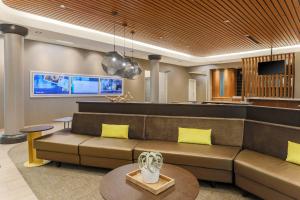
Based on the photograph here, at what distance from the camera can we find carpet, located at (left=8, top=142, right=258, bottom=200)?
2.57m

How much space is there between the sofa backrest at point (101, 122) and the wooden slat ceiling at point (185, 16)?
7.07 ft

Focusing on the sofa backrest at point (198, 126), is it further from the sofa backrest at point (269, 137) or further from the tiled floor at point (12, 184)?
the tiled floor at point (12, 184)

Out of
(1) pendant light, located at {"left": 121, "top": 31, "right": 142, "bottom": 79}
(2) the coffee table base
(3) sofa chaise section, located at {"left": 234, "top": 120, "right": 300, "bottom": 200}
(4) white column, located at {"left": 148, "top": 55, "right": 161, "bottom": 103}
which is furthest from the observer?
(4) white column, located at {"left": 148, "top": 55, "right": 161, "bottom": 103}

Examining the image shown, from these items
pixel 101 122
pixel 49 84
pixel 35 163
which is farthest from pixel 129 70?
pixel 49 84

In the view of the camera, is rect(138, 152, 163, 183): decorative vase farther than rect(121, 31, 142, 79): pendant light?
No

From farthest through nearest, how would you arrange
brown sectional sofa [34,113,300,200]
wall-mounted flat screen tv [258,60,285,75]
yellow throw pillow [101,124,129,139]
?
wall-mounted flat screen tv [258,60,285,75]
yellow throw pillow [101,124,129,139]
brown sectional sofa [34,113,300,200]

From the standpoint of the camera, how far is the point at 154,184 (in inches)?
74.8

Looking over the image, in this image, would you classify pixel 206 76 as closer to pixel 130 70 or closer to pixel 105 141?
pixel 130 70

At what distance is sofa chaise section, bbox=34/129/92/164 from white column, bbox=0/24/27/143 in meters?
1.94

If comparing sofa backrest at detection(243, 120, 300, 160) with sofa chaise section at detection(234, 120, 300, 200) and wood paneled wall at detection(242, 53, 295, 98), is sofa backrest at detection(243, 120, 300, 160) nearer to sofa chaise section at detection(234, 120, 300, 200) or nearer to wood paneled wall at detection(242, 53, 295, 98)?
sofa chaise section at detection(234, 120, 300, 200)

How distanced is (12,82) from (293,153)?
5.65 m

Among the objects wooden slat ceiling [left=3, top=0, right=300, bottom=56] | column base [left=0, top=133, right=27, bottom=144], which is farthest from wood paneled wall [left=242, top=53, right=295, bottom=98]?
column base [left=0, top=133, right=27, bottom=144]

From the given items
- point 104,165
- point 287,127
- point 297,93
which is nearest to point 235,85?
point 297,93

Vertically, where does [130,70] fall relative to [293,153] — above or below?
above
